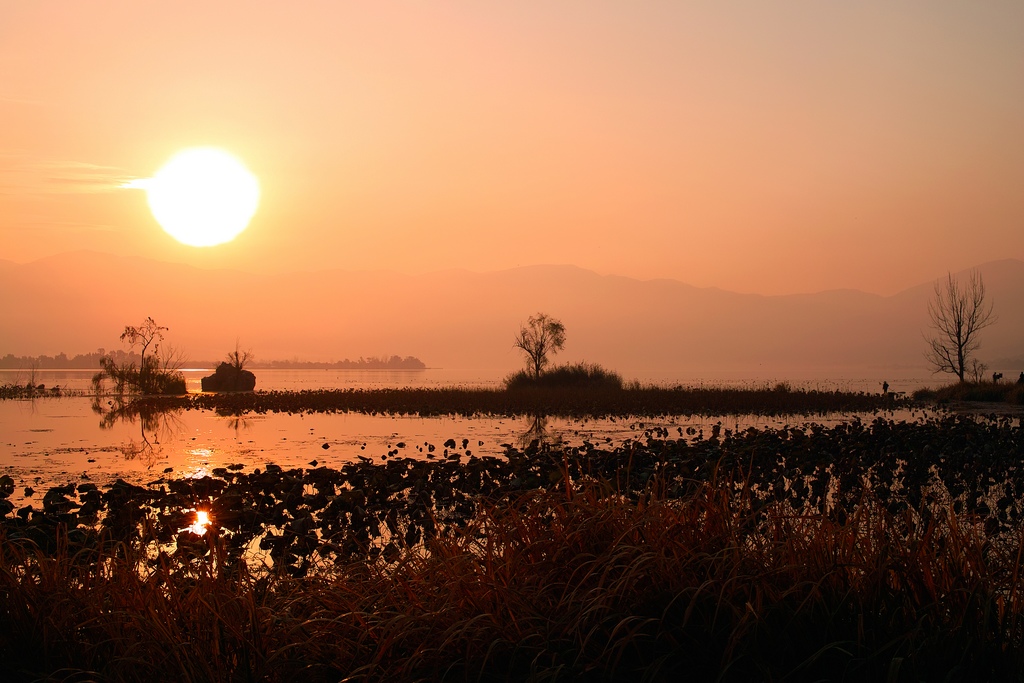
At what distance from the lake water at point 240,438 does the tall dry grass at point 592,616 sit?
8.71 meters

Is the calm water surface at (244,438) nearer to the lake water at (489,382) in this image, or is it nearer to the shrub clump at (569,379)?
the shrub clump at (569,379)

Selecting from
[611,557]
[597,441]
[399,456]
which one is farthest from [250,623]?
[597,441]

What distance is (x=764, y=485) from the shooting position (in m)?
12.8

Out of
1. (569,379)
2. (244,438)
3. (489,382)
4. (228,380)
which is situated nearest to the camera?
(244,438)

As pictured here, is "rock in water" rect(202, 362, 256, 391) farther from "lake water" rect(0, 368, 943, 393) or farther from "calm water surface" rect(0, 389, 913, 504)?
"calm water surface" rect(0, 389, 913, 504)

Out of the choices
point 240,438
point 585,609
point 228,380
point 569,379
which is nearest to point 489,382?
point 569,379

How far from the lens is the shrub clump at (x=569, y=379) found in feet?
159

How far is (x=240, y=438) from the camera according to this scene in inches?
887

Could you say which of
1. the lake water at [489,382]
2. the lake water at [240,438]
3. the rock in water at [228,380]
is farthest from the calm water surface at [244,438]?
the lake water at [489,382]

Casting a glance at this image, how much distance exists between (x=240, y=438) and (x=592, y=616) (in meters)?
19.5

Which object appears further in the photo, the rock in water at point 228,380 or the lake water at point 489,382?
the lake water at point 489,382

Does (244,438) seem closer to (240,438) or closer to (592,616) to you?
(240,438)

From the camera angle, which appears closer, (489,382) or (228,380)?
(228,380)

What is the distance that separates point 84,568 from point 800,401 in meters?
34.0
